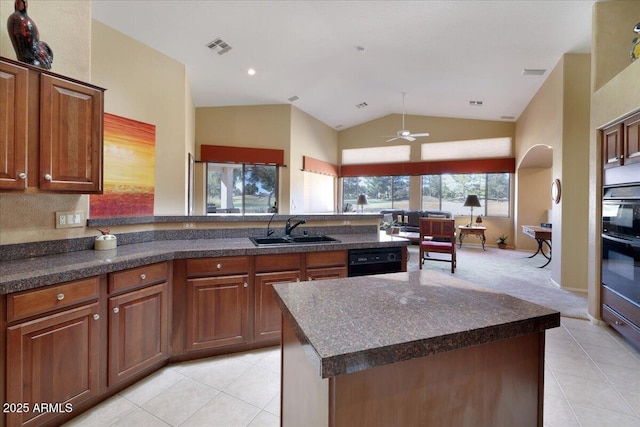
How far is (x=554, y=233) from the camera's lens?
15.2 ft

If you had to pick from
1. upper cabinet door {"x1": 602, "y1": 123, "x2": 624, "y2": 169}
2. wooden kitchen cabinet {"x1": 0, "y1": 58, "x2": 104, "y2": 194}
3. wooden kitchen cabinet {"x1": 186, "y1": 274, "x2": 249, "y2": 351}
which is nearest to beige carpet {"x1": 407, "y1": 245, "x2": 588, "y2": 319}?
upper cabinet door {"x1": 602, "y1": 123, "x2": 624, "y2": 169}

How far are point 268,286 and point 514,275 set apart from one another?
4638 millimetres

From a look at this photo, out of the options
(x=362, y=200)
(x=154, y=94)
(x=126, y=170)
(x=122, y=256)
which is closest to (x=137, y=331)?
(x=122, y=256)

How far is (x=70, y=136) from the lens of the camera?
73.2 inches

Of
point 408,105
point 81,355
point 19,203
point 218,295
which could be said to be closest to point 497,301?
point 218,295

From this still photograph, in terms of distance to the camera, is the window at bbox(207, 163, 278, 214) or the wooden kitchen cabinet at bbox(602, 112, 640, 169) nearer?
the wooden kitchen cabinet at bbox(602, 112, 640, 169)

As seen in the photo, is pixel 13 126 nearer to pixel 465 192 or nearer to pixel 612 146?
pixel 612 146

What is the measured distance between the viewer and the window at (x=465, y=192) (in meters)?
8.09

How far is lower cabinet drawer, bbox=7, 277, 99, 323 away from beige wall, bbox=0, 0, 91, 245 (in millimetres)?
667

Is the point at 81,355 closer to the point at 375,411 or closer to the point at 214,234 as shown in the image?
the point at 214,234

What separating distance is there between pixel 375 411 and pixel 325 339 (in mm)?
254

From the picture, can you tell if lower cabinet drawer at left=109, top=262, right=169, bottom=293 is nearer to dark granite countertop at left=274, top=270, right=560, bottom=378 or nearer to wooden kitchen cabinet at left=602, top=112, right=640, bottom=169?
dark granite countertop at left=274, top=270, right=560, bottom=378

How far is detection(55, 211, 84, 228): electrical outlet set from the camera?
6.80ft

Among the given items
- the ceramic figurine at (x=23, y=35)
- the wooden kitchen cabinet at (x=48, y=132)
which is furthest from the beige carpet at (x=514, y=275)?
the ceramic figurine at (x=23, y=35)
